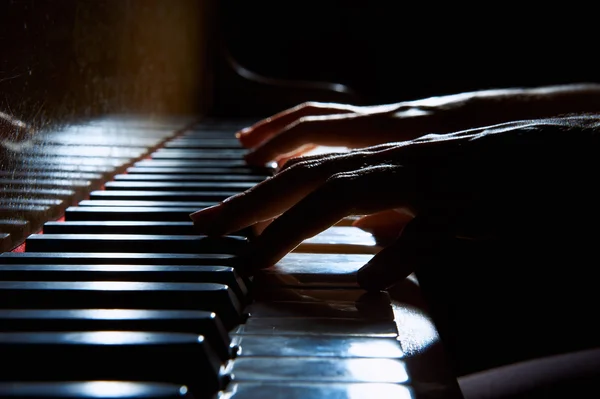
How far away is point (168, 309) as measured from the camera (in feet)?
2.16

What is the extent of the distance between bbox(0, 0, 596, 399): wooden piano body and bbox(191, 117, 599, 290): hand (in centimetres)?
4

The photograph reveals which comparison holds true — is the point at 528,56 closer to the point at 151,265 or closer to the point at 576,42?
the point at 576,42

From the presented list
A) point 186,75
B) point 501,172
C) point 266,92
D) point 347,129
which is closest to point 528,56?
point 266,92

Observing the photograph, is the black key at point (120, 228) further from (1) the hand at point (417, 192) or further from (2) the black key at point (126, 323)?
(2) the black key at point (126, 323)

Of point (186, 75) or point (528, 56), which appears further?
point (528, 56)

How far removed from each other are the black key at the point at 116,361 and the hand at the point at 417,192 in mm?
273

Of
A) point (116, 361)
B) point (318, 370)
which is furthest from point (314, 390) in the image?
point (116, 361)

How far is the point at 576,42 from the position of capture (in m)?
3.18

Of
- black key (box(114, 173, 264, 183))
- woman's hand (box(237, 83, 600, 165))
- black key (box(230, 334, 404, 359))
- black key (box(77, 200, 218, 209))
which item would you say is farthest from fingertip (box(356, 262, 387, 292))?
woman's hand (box(237, 83, 600, 165))

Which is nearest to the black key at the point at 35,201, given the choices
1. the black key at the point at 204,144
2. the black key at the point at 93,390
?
the black key at the point at 93,390

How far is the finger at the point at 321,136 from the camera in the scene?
1393 millimetres

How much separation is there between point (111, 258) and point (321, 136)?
2.21 ft

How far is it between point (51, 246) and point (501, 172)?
550 millimetres

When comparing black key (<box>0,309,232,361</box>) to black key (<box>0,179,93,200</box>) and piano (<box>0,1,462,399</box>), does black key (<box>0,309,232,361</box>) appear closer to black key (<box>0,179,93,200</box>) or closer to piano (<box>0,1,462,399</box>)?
piano (<box>0,1,462,399</box>)
